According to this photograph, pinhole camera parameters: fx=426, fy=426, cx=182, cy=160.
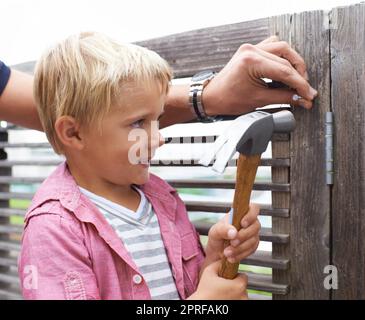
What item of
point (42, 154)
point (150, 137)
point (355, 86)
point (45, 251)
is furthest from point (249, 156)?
point (42, 154)

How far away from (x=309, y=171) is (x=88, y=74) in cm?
60

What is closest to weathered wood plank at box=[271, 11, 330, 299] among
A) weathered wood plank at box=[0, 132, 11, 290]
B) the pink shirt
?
the pink shirt

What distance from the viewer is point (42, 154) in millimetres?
1872

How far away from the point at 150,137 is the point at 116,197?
0.62 feet

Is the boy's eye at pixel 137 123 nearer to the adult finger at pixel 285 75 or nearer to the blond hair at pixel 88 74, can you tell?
the blond hair at pixel 88 74

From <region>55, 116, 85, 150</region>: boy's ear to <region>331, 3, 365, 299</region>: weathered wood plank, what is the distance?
2.05 ft

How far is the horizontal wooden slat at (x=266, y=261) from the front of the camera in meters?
1.13

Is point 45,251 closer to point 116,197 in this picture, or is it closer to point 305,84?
point 116,197

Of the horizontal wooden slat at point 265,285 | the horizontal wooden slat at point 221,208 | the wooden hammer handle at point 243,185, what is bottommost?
the horizontal wooden slat at point 265,285

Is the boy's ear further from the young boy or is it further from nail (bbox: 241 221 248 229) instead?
nail (bbox: 241 221 248 229)

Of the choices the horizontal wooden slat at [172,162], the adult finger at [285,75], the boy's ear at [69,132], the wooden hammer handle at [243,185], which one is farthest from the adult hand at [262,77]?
the boy's ear at [69,132]

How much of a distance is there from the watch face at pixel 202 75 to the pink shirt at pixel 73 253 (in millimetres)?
443

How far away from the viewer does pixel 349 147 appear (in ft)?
3.39
